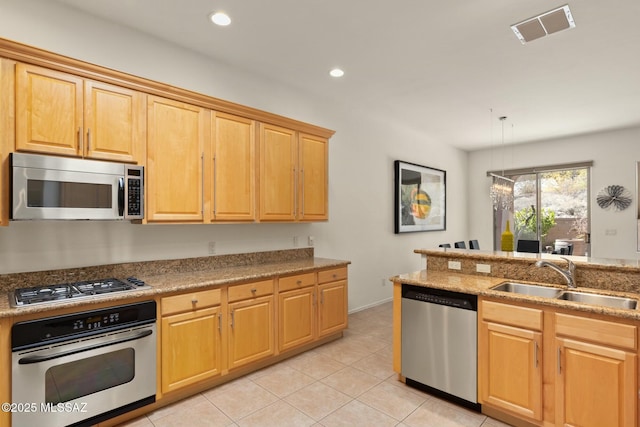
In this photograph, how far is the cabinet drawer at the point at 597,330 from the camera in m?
1.82

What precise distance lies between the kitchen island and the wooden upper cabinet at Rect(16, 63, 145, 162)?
7.97 feet

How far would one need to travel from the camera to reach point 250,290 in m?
2.87

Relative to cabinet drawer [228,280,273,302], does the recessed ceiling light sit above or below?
above

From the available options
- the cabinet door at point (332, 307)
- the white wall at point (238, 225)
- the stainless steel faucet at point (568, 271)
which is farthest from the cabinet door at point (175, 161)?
the stainless steel faucet at point (568, 271)

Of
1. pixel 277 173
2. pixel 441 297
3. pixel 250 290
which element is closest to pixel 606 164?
pixel 441 297

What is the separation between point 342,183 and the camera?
457 cm

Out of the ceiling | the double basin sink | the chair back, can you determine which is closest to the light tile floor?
the double basin sink

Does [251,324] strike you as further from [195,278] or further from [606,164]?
[606,164]

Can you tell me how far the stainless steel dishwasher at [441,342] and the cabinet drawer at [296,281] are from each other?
1001mm

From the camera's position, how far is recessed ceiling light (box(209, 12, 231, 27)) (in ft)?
8.46

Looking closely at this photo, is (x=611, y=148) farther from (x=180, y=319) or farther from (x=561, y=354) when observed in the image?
(x=180, y=319)

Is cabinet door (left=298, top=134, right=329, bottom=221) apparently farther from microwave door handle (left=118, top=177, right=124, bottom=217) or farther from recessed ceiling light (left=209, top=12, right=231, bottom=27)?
microwave door handle (left=118, top=177, right=124, bottom=217)

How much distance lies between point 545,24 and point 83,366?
159 inches

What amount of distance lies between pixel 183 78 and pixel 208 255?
5.43 feet
